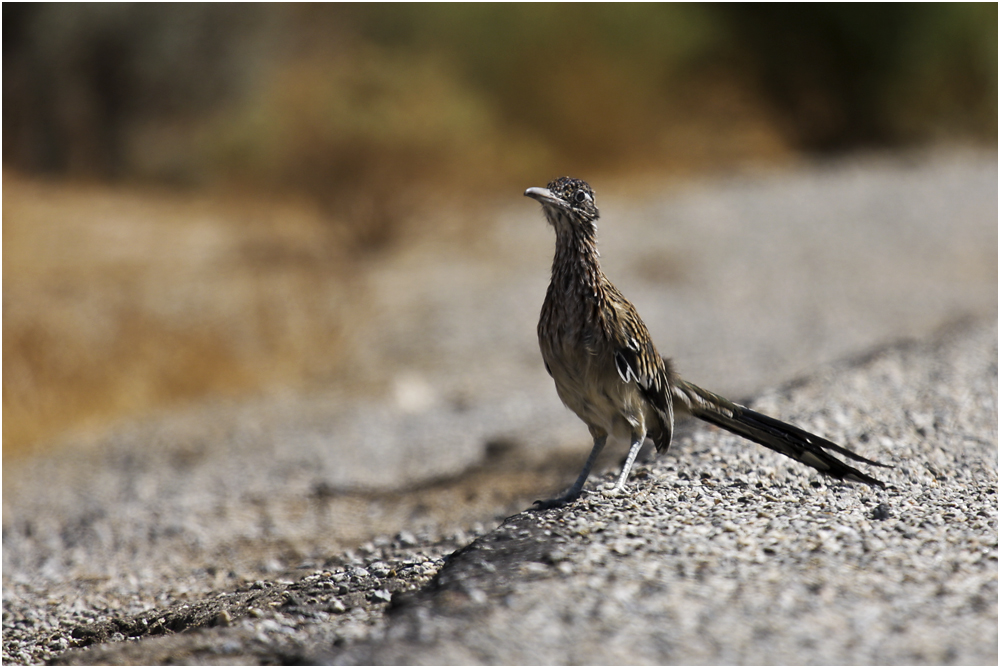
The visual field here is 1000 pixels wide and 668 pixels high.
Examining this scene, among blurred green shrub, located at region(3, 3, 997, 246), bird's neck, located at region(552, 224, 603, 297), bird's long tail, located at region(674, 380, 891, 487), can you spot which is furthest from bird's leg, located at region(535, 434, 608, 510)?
blurred green shrub, located at region(3, 3, 997, 246)

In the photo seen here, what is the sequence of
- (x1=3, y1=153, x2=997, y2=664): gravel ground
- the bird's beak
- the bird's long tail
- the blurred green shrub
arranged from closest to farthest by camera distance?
(x1=3, y1=153, x2=997, y2=664): gravel ground
the bird's beak
the bird's long tail
the blurred green shrub

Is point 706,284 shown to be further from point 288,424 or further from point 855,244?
point 288,424

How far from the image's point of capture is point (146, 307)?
11.4m

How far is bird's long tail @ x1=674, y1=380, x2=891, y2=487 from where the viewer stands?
172 inches

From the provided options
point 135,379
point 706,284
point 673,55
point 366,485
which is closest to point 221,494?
point 366,485

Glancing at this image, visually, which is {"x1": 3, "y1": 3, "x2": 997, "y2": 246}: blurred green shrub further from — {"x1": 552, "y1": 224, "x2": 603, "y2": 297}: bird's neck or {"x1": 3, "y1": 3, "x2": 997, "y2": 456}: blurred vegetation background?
{"x1": 552, "y1": 224, "x2": 603, "y2": 297}: bird's neck

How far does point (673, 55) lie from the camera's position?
22328mm

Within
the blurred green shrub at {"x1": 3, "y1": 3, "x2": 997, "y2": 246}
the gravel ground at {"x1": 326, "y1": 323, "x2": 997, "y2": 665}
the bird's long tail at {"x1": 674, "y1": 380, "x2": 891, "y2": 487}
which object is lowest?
the gravel ground at {"x1": 326, "y1": 323, "x2": 997, "y2": 665}

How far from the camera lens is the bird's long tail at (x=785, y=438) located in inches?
172

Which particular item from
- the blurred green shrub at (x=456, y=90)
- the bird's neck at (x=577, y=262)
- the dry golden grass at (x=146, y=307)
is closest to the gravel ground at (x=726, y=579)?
the bird's neck at (x=577, y=262)

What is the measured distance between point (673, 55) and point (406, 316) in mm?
12761

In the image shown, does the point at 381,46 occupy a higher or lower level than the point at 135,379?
higher

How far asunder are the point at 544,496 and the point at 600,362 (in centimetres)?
206

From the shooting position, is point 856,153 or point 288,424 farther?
point 856,153
